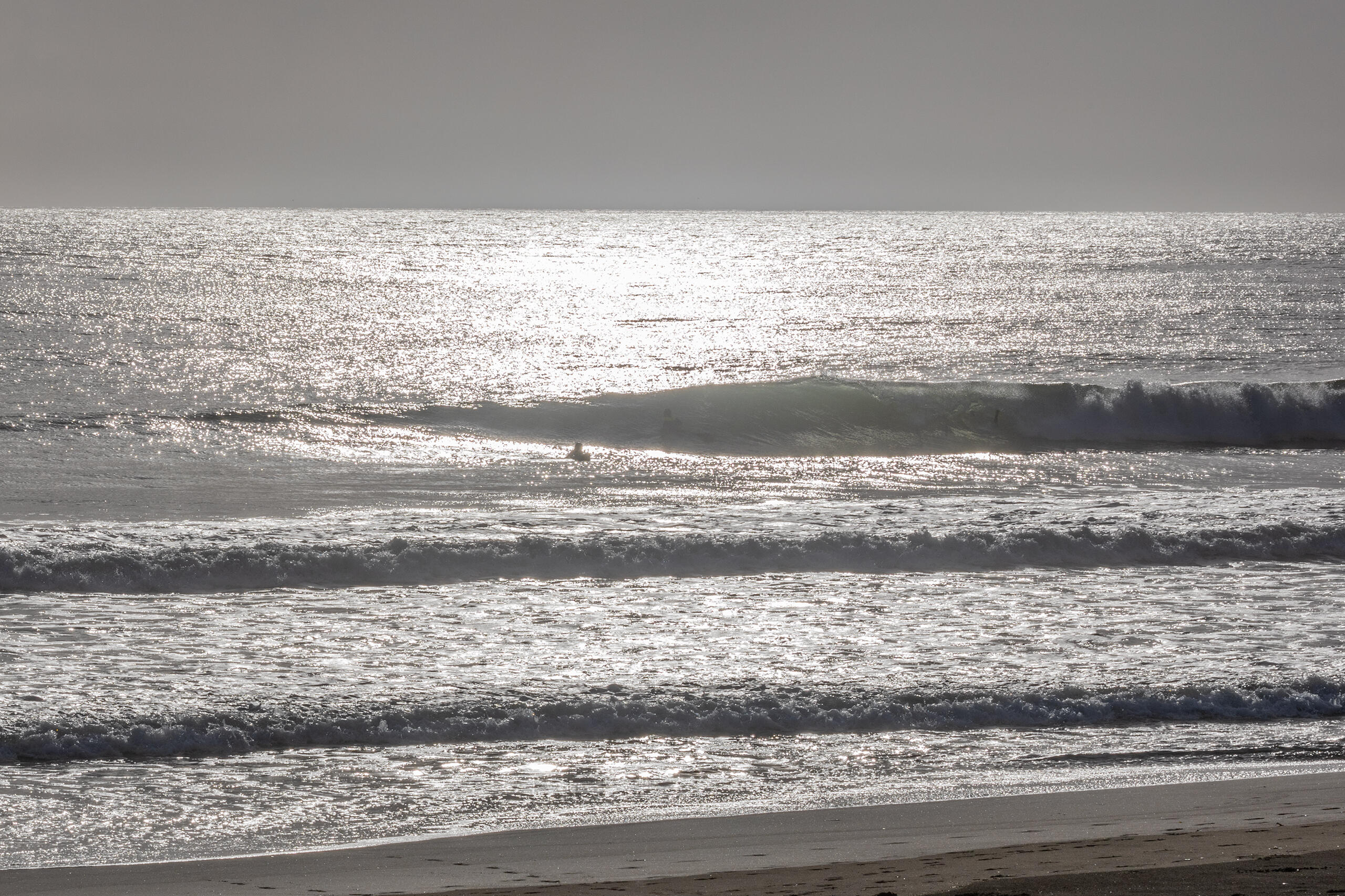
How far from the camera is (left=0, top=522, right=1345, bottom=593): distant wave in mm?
12406

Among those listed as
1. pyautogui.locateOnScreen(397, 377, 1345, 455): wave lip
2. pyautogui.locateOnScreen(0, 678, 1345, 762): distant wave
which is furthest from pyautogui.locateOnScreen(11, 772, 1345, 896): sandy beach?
pyautogui.locateOnScreen(397, 377, 1345, 455): wave lip

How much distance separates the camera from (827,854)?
5.83m

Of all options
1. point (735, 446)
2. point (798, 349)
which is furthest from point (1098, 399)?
point (798, 349)

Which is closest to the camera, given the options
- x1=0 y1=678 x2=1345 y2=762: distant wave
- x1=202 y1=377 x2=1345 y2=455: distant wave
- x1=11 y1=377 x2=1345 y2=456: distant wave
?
x1=0 y1=678 x2=1345 y2=762: distant wave

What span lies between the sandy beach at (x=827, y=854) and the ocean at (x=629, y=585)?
0.32 meters

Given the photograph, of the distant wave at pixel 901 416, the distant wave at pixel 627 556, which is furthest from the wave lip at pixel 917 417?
the distant wave at pixel 627 556

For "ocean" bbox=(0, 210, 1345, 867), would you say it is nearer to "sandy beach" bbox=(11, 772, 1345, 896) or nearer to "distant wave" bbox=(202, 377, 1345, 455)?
"distant wave" bbox=(202, 377, 1345, 455)

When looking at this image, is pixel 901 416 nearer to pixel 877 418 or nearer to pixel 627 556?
pixel 877 418

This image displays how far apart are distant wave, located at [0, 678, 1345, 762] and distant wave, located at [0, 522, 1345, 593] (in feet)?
14.6

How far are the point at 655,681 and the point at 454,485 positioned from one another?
34.0 feet

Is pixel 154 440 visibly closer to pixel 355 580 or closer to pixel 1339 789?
pixel 355 580

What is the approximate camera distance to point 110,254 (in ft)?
261

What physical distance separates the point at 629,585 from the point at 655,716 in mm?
4377

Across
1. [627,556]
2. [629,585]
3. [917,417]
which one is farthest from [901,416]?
[629,585]
